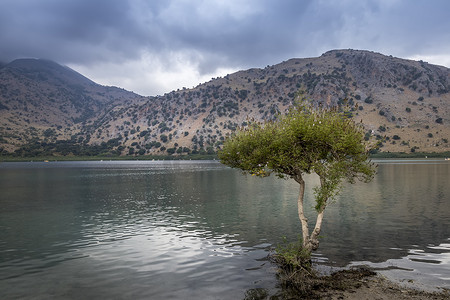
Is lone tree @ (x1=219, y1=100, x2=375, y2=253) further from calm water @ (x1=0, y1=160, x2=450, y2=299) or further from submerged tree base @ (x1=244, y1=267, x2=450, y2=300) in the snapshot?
calm water @ (x1=0, y1=160, x2=450, y2=299)

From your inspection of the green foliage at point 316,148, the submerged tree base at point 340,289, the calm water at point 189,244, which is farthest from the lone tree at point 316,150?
the calm water at point 189,244

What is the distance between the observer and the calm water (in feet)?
58.0

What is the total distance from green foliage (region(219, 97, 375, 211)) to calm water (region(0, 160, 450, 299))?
6.14 m

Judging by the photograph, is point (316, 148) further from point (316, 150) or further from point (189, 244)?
point (189, 244)

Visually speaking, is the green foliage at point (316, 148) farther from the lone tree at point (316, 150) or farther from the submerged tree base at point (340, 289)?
the submerged tree base at point (340, 289)

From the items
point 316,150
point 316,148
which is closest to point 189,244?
point 316,150

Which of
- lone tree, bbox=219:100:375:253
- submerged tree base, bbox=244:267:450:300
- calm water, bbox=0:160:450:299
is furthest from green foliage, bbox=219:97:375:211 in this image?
calm water, bbox=0:160:450:299

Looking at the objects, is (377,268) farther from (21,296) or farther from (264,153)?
(21,296)

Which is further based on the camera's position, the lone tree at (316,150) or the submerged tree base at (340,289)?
the lone tree at (316,150)

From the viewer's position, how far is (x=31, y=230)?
106 ft

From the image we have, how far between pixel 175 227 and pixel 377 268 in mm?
20170

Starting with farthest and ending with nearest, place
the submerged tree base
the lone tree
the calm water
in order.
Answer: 1. the lone tree
2. the calm water
3. the submerged tree base

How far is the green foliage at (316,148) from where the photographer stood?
19.2m

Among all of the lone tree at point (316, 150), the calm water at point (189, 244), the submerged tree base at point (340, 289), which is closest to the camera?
the submerged tree base at point (340, 289)
